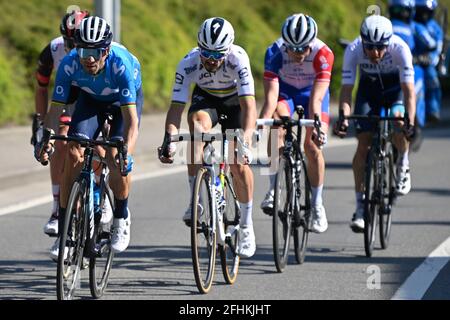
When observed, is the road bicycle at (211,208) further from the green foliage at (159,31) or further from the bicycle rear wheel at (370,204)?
the green foliage at (159,31)

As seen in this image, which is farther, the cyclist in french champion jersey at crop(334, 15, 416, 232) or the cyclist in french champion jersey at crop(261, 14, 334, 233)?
the cyclist in french champion jersey at crop(334, 15, 416, 232)

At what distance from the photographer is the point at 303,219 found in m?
→ 10.3

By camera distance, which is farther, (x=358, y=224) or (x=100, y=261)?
(x=358, y=224)

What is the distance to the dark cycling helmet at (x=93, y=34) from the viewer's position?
8570 millimetres

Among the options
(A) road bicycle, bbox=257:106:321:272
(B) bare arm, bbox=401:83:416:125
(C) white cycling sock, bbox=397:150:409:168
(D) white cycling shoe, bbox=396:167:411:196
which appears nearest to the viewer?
(A) road bicycle, bbox=257:106:321:272

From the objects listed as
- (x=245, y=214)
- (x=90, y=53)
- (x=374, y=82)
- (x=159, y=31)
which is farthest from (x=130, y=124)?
(x=159, y=31)

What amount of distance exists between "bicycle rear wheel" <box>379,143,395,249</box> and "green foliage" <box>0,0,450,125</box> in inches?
332

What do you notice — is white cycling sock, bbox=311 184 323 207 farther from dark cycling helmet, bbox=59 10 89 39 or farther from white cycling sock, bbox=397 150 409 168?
dark cycling helmet, bbox=59 10 89 39

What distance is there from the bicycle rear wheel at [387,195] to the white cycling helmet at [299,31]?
1394 millimetres

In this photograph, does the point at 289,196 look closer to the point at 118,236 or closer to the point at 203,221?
the point at 203,221

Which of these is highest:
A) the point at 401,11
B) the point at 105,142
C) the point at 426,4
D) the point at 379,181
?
the point at 426,4

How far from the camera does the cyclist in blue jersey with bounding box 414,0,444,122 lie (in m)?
16.9

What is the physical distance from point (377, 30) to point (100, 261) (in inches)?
123

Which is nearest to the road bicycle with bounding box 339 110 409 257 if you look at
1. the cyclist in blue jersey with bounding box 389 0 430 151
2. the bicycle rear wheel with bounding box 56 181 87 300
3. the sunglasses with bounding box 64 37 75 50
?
the sunglasses with bounding box 64 37 75 50
